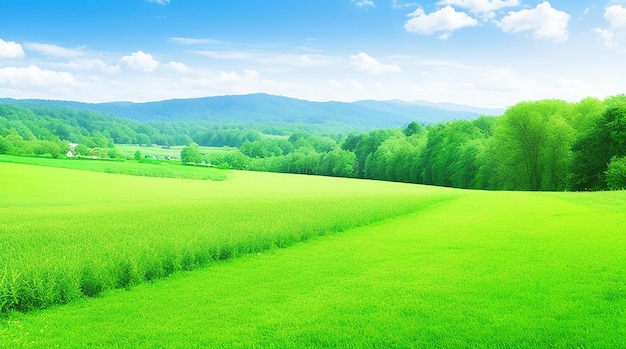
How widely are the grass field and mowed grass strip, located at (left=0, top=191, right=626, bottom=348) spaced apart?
0.15 feet

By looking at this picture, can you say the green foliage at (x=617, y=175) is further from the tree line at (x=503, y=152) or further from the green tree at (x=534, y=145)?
the green tree at (x=534, y=145)

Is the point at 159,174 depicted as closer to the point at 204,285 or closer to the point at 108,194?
the point at 108,194

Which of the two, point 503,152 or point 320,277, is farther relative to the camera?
point 503,152

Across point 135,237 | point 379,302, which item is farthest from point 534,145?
point 379,302

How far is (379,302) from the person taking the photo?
11828 mm

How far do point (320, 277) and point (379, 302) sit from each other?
9.52 ft

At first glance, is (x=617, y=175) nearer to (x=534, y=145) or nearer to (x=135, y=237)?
(x=534, y=145)

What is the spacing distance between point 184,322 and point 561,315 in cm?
819

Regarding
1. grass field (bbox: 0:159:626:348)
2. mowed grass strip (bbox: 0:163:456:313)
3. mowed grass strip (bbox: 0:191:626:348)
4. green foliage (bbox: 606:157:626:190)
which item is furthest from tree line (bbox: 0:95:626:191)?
mowed grass strip (bbox: 0:191:626:348)

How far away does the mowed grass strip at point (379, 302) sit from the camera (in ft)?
32.0

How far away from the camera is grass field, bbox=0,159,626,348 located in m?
9.96

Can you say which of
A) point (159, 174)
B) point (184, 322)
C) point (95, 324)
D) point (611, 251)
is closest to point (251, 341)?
point (184, 322)

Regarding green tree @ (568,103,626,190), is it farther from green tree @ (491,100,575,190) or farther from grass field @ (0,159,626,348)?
grass field @ (0,159,626,348)

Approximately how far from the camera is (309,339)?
973cm
